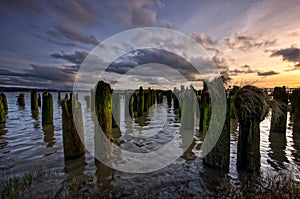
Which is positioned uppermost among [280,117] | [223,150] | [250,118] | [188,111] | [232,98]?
[232,98]

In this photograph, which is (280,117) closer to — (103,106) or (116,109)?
(103,106)

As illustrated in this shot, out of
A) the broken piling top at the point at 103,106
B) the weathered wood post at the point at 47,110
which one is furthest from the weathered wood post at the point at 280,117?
the weathered wood post at the point at 47,110

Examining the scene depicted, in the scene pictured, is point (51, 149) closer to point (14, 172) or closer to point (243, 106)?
point (14, 172)

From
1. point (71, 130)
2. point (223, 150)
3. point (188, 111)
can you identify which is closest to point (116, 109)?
point (188, 111)

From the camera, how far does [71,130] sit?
5.75 m

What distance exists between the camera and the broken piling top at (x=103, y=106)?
5.59 meters

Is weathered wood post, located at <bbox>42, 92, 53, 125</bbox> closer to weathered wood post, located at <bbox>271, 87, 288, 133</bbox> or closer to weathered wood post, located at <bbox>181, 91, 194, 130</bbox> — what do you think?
weathered wood post, located at <bbox>181, 91, 194, 130</bbox>

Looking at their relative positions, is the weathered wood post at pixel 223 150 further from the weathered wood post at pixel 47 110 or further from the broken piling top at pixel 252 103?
the weathered wood post at pixel 47 110

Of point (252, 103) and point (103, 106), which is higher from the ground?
point (252, 103)

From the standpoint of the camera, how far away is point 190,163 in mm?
5676

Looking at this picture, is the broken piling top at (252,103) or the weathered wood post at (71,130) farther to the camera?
the weathered wood post at (71,130)

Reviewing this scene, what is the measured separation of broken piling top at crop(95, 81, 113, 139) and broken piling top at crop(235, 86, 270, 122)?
3865mm

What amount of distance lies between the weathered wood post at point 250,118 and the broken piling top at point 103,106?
387 centimetres

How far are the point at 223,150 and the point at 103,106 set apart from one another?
3.83 meters
